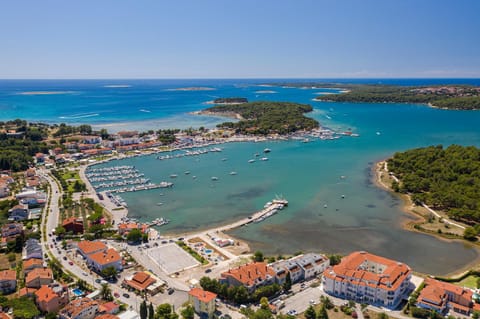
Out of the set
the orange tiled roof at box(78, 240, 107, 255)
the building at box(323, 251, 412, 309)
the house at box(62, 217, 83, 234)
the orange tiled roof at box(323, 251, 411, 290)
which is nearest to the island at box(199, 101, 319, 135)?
the house at box(62, 217, 83, 234)

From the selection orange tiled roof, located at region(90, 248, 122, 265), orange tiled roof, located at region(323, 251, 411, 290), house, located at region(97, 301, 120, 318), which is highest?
orange tiled roof, located at region(323, 251, 411, 290)

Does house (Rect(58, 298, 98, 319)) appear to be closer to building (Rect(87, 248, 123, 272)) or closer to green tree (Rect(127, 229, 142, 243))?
building (Rect(87, 248, 123, 272))

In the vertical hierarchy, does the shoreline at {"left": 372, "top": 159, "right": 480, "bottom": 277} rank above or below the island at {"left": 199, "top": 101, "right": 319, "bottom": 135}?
below

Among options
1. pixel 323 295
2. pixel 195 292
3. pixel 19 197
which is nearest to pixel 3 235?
pixel 19 197

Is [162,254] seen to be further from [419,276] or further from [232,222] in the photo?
[419,276]

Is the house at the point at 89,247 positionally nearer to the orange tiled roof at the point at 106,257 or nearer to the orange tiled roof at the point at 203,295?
the orange tiled roof at the point at 106,257

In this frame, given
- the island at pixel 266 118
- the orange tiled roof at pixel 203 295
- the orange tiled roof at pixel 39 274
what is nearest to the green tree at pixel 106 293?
the orange tiled roof at pixel 39 274
